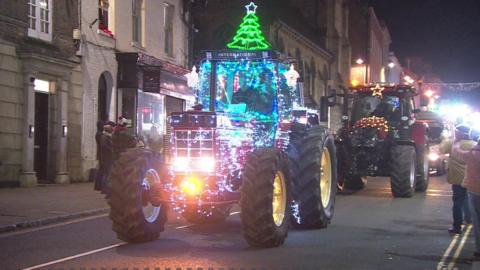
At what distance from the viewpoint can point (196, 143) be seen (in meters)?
9.27

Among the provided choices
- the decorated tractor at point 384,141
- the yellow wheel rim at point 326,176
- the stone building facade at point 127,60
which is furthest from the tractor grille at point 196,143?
the stone building facade at point 127,60

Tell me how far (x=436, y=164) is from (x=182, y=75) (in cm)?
1087

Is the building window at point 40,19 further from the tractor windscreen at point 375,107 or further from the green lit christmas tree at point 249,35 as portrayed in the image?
the tractor windscreen at point 375,107

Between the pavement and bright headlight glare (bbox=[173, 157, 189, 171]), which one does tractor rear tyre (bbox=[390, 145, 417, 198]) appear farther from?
bright headlight glare (bbox=[173, 157, 189, 171])

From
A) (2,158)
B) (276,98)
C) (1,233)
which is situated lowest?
(1,233)

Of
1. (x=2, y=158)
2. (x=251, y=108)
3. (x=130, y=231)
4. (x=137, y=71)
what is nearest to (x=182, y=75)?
(x=137, y=71)

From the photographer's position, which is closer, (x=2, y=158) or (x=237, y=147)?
(x=237, y=147)

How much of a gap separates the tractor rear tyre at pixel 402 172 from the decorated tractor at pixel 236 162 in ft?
17.9

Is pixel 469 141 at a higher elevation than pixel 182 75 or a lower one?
lower

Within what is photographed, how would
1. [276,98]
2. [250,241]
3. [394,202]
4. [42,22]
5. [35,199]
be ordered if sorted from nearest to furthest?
[250,241]
[276,98]
[35,199]
[394,202]
[42,22]

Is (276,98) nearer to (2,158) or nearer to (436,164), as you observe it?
(2,158)

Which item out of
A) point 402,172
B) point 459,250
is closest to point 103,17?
point 402,172

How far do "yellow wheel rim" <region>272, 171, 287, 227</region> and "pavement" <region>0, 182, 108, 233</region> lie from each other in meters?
4.63

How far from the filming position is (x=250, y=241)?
28.7 feet
